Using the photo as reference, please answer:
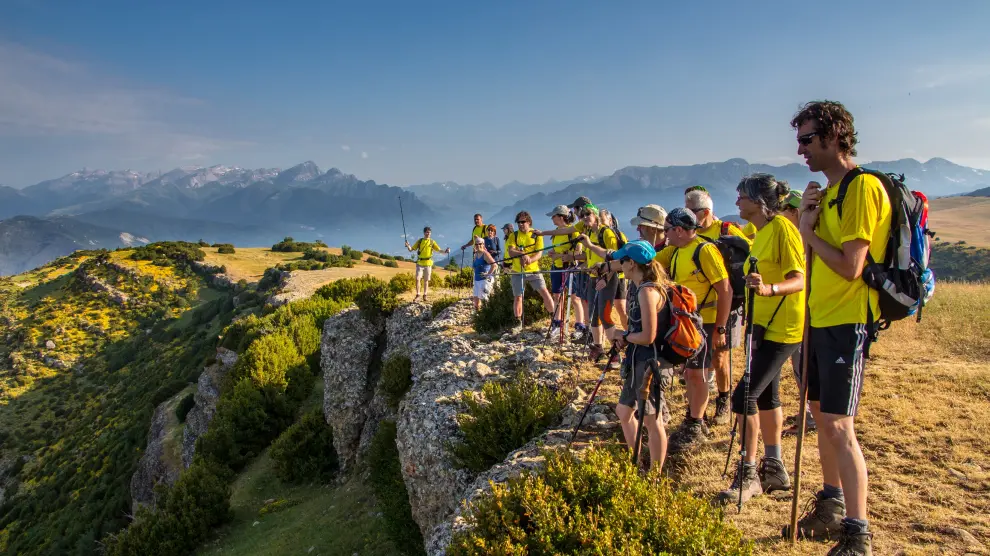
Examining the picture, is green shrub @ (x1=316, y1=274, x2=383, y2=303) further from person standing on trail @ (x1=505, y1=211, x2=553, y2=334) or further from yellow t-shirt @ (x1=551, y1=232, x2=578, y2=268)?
yellow t-shirt @ (x1=551, y1=232, x2=578, y2=268)

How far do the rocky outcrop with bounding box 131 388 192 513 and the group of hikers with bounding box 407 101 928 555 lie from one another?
73.1 ft

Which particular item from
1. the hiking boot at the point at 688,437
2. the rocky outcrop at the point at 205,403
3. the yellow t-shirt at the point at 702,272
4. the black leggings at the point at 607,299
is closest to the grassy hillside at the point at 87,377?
the rocky outcrop at the point at 205,403

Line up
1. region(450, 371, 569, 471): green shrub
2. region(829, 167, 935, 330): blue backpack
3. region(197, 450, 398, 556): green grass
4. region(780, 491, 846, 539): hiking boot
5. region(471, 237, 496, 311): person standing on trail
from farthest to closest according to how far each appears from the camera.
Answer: region(471, 237, 496, 311): person standing on trail
region(197, 450, 398, 556): green grass
region(450, 371, 569, 471): green shrub
region(780, 491, 846, 539): hiking boot
region(829, 167, 935, 330): blue backpack

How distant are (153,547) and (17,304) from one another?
61695 millimetres

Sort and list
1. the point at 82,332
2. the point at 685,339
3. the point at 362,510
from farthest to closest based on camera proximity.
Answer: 1. the point at 82,332
2. the point at 362,510
3. the point at 685,339

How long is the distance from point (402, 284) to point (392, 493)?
978 cm

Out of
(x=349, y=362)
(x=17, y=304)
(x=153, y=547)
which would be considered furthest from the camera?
(x=17, y=304)

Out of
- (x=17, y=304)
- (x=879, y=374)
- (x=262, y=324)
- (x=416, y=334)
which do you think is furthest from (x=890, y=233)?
(x=17, y=304)

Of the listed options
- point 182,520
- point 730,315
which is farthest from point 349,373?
point 730,315

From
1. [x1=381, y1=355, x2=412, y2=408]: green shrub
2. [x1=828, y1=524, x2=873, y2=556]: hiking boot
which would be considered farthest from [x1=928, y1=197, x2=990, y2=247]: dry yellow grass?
[x1=828, y1=524, x2=873, y2=556]: hiking boot

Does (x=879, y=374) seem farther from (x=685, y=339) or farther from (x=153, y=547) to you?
(x=153, y=547)

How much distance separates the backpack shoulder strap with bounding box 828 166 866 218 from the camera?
3.05 m

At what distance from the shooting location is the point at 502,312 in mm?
11453

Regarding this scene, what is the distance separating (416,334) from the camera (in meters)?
13.7
